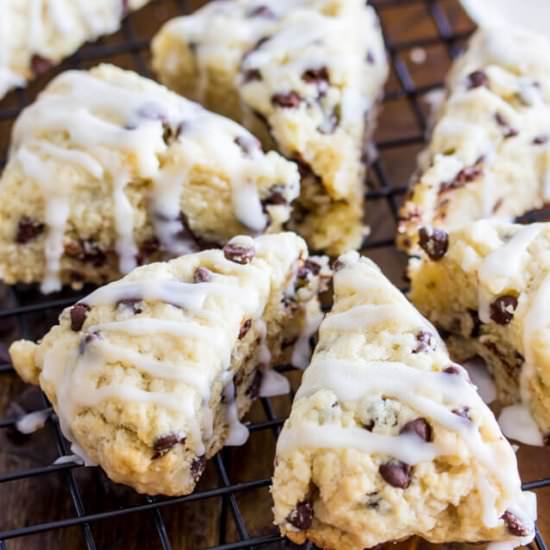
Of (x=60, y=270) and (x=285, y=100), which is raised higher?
(x=285, y=100)

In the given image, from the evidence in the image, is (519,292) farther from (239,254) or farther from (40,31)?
(40,31)

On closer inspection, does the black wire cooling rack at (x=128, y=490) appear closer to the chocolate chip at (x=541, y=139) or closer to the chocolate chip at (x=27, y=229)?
the chocolate chip at (x=27, y=229)

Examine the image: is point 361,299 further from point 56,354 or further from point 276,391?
point 56,354

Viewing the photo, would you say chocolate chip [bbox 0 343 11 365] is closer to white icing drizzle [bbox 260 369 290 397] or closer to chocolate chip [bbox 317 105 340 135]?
white icing drizzle [bbox 260 369 290 397]

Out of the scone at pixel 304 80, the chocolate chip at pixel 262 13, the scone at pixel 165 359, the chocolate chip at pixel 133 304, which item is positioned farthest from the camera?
the chocolate chip at pixel 262 13

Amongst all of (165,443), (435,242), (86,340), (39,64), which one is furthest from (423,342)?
(39,64)

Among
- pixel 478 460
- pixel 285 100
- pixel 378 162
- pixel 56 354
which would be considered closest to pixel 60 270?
pixel 56 354

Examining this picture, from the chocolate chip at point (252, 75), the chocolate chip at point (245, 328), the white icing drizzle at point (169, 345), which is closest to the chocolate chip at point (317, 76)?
the chocolate chip at point (252, 75)
